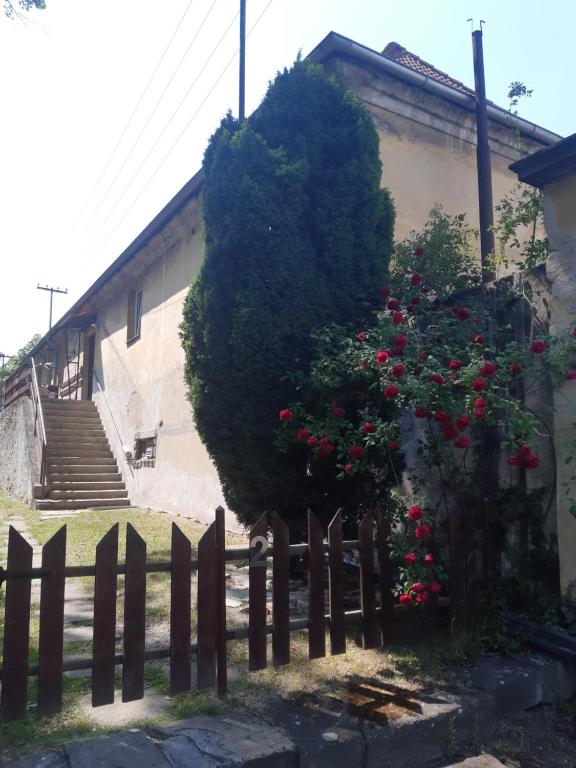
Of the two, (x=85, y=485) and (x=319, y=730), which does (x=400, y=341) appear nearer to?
(x=319, y=730)

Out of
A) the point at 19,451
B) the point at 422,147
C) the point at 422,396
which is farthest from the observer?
the point at 19,451

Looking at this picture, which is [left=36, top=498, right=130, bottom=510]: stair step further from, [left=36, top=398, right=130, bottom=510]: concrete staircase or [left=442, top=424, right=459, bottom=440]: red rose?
[left=442, top=424, right=459, bottom=440]: red rose

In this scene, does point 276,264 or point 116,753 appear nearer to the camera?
point 116,753

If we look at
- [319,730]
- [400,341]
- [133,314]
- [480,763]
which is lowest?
[480,763]

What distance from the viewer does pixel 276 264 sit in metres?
4.84

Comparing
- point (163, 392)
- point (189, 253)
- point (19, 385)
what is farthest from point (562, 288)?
point (19, 385)

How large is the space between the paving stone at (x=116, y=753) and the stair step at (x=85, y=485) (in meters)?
9.77

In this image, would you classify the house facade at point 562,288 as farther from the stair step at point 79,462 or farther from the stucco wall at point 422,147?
the stair step at point 79,462

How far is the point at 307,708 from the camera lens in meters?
2.99

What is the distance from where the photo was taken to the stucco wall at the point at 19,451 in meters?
12.3

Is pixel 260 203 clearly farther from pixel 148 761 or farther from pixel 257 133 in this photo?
pixel 148 761

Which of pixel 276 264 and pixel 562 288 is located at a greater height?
pixel 276 264

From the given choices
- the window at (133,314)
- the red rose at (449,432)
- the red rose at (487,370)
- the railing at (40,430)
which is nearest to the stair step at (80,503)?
the railing at (40,430)

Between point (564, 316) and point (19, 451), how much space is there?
504 inches
